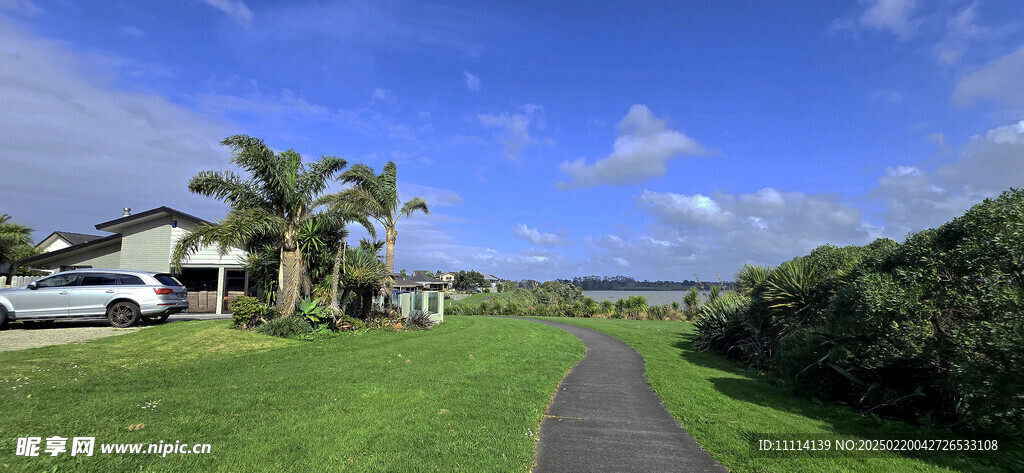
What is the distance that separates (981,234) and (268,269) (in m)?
19.6

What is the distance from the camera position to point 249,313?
14391mm

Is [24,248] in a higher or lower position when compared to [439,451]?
higher

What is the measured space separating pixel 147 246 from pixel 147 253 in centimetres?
32

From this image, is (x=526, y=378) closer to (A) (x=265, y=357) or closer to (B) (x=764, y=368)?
(A) (x=265, y=357)

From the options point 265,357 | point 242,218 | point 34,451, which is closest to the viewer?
point 34,451

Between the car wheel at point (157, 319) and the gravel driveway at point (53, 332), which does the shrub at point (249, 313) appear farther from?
the car wheel at point (157, 319)

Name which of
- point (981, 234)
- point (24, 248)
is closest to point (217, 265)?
point (24, 248)

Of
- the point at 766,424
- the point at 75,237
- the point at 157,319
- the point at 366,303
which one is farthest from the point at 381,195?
the point at 75,237

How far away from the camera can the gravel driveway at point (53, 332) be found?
10977 mm

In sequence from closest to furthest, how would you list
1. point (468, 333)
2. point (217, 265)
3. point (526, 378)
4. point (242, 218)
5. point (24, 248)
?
1. point (526, 378)
2. point (242, 218)
3. point (468, 333)
4. point (217, 265)
5. point (24, 248)

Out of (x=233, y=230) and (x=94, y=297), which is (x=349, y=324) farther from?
(x=94, y=297)

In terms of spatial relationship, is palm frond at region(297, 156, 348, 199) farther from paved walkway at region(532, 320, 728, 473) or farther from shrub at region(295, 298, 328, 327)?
paved walkway at region(532, 320, 728, 473)

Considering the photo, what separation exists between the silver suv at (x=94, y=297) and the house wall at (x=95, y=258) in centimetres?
914

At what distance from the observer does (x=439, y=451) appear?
479 centimetres
